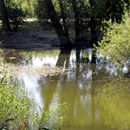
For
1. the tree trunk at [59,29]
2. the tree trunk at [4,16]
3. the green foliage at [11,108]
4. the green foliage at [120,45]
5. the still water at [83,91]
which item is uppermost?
the tree trunk at [4,16]

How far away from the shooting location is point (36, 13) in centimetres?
3594

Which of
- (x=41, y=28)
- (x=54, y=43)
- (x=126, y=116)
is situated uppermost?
(x=41, y=28)

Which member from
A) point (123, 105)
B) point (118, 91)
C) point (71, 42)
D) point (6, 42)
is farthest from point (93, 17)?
point (123, 105)

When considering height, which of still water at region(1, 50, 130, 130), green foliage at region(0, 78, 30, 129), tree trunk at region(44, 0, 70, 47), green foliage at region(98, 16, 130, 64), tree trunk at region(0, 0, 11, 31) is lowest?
green foliage at region(0, 78, 30, 129)

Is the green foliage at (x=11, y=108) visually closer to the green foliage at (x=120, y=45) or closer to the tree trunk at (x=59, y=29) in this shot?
the green foliage at (x=120, y=45)

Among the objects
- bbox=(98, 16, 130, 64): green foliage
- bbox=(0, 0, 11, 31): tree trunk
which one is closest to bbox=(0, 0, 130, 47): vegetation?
bbox=(0, 0, 11, 31): tree trunk

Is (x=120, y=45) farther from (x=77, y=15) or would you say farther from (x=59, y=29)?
(x=77, y=15)

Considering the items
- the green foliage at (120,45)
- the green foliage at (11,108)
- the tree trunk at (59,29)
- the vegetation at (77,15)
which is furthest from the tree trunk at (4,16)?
the green foliage at (11,108)

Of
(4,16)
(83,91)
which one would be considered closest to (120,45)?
(83,91)

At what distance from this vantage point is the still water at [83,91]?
12.1m

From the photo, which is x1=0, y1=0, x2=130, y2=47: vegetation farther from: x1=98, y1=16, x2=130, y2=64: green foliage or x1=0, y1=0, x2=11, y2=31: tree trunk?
x1=98, y1=16, x2=130, y2=64: green foliage

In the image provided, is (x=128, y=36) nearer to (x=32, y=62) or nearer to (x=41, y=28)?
(x=32, y=62)

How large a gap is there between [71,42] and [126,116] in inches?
729

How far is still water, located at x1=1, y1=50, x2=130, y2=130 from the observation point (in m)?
12.1
